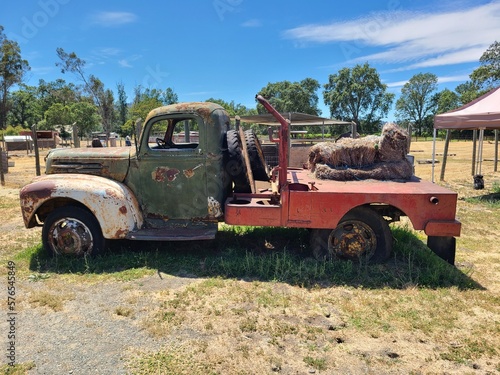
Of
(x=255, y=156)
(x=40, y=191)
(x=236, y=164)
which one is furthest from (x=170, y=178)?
(x=40, y=191)

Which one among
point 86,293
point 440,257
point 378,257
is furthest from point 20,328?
point 440,257

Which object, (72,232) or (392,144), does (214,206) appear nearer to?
(72,232)

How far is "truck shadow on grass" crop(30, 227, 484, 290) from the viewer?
14.6ft

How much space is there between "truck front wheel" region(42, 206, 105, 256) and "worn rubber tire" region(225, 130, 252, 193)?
6.44 feet

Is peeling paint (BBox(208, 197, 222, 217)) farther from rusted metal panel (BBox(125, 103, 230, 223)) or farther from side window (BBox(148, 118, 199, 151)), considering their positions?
side window (BBox(148, 118, 199, 151))

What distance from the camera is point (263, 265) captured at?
4.77 meters

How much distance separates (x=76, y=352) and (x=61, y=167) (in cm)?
304

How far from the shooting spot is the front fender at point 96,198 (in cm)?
477

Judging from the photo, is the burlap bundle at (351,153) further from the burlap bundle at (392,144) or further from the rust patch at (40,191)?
the rust patch at (40,191)

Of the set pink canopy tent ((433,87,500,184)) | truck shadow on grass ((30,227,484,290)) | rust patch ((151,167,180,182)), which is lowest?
truck shadow on grass ((30,227,484,290))

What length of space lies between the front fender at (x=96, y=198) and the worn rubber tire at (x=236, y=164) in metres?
1.42

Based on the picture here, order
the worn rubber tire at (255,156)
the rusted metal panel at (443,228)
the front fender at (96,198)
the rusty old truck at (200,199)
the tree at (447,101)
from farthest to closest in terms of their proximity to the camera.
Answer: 1. the tree at (447,101)
2. the worn rubber tire at (255,156)
3. the front fender at (96,198)
4. the rusty old truck at (200,199)
5. the rusted metal panel at (443,228)

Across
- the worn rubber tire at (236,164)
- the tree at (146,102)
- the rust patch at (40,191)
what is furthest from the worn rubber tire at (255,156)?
the tree at (146,102)

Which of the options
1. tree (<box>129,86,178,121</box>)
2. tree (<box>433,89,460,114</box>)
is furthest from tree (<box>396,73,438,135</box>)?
tree (<box>129,86,178,121</box>)
